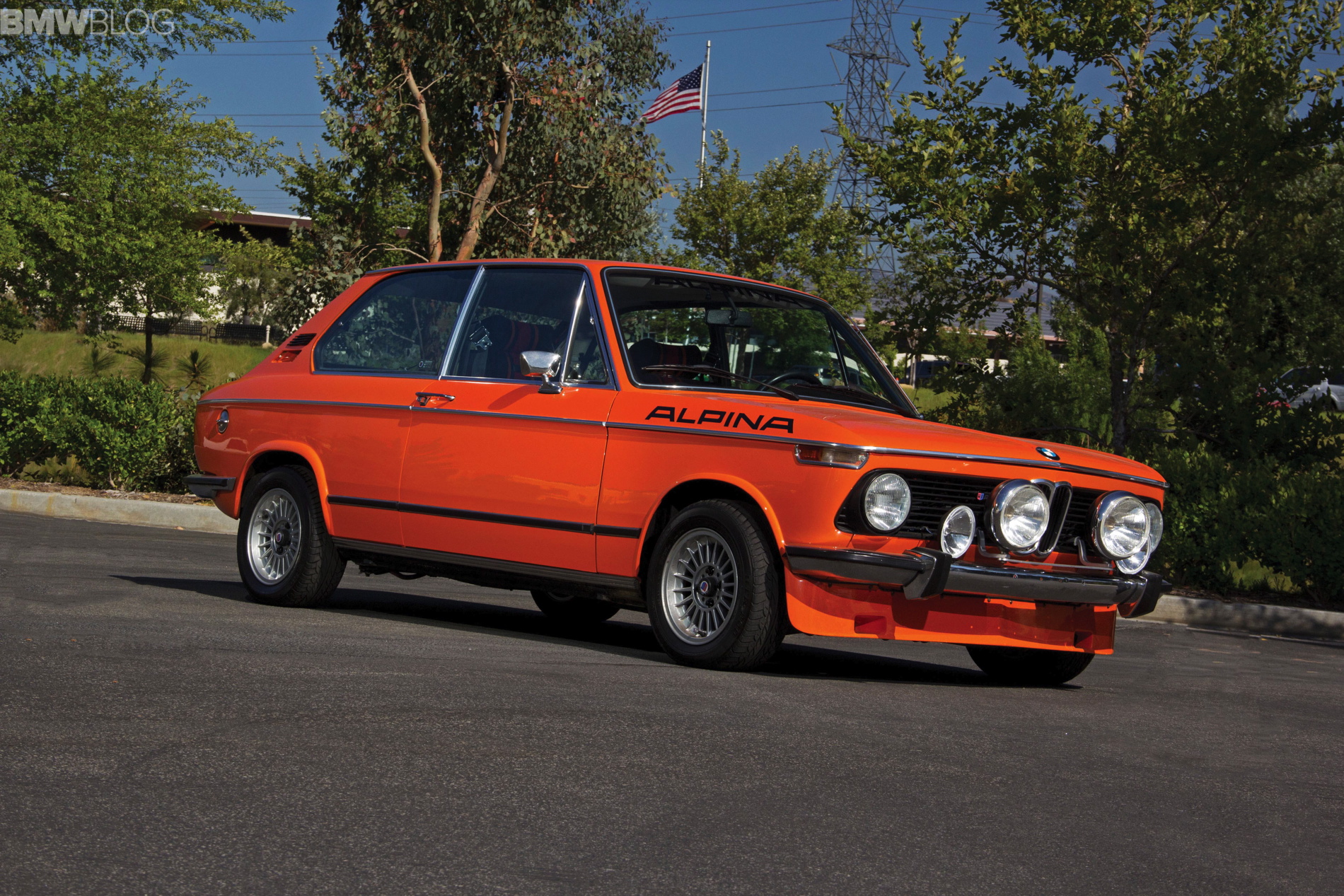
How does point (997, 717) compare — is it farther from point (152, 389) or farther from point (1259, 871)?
point (152, 389)

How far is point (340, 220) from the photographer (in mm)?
32406

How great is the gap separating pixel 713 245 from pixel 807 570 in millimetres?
32262

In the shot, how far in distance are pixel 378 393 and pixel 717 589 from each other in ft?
7.78

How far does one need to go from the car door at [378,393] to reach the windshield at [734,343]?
1110 millimetres

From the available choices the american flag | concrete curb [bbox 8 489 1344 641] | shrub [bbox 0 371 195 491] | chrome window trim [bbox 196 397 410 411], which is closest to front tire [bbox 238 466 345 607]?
chrome window trim [bbox 196 397 410 411]

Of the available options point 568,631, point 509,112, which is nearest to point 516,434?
point 568,631

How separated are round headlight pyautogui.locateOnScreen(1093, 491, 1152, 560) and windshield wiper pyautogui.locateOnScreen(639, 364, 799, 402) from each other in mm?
1484

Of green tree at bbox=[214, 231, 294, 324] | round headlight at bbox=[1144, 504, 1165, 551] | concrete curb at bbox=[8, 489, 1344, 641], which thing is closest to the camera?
round headlight at bbox=[1144, 504, 1165, 551]

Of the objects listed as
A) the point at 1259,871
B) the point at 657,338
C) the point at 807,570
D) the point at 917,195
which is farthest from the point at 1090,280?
the point at 1259,871

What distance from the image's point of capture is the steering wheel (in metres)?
6.84

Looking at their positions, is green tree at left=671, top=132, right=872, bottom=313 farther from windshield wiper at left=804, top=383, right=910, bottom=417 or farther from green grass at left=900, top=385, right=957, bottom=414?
windshield wiper at left=804, top=383, right=910, bottom=417

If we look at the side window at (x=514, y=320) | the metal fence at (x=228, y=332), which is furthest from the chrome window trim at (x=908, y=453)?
the metal fence at (x=228, y=332)

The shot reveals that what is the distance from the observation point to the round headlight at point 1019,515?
19.2ft

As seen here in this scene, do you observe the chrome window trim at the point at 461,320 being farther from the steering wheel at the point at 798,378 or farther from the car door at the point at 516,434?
the steering wheel at the point at 798,378
